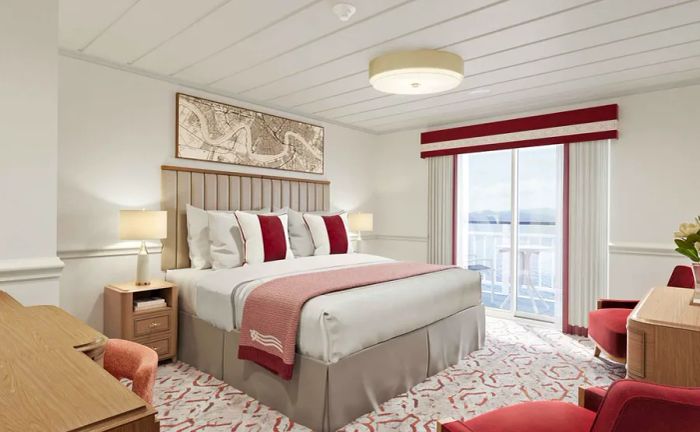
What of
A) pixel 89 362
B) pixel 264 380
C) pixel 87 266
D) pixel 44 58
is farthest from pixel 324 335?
pixel 87 266

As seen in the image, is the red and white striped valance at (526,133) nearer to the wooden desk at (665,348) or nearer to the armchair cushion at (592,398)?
the wooden desk at (665,348)

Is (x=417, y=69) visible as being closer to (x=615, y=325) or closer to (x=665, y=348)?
(x=665, y=348)

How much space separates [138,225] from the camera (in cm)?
317

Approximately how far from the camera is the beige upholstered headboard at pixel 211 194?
3695 mm

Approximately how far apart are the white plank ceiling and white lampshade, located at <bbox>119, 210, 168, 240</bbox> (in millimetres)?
1235

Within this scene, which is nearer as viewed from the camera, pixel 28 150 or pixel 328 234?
pixel 28 150

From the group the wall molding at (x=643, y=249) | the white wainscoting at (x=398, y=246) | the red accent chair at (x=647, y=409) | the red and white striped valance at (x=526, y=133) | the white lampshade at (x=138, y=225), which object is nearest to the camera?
the red accent chair at (x=647, y=409)

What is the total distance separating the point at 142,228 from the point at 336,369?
1952mm

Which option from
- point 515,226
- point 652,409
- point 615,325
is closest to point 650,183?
point 515,226

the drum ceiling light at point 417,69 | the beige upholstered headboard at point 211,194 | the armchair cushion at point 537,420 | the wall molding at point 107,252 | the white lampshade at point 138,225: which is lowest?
the armchair cushion at point 537,420

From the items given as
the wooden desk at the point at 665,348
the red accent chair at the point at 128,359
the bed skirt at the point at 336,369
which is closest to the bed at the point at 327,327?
the bed skirt at the point at 336,369

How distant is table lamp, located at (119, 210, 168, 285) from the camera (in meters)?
3.16

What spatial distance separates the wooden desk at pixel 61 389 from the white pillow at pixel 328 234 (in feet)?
10.0

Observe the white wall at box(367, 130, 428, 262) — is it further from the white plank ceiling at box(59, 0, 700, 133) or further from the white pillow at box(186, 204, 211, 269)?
the white pillow at box(186, 204, 211, 269)
